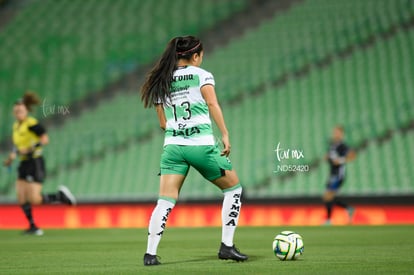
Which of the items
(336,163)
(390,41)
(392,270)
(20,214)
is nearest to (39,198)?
(20,214)

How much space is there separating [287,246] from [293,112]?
1368 cm

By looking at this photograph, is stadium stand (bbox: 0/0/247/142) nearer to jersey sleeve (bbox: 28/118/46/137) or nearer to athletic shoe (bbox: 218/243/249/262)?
jersey sleeve (bbox: 28/118/46/137)

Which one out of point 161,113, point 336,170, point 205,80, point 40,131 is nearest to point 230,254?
point 161,113

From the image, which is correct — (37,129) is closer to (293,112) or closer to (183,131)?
(183,131)

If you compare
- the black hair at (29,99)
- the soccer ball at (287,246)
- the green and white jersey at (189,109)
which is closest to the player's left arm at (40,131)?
the black hair at (29,99)

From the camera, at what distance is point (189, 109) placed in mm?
7578

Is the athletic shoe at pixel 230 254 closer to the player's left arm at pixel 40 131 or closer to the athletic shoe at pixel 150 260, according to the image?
the athletic shoe at pixel 150 260

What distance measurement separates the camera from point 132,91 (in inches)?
938

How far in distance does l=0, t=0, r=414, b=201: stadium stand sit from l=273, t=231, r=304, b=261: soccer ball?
10082 millimetres

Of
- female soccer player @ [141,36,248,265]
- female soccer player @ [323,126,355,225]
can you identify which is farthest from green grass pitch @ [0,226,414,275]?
female soccer player @ [323,126,355,225]

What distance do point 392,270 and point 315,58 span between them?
16.4 metres

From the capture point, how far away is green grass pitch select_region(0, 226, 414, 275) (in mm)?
7199

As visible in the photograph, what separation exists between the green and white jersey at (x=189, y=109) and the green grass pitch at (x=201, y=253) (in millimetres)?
1151

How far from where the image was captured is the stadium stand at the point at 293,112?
1959 centimetres
